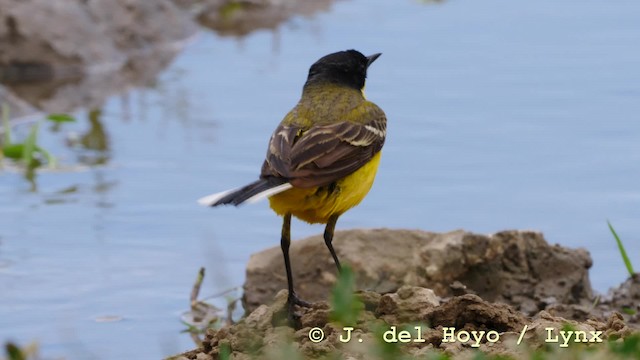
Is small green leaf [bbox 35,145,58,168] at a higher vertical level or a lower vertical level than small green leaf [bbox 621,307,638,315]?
lower

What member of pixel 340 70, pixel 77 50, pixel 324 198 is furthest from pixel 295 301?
pixel 77 50

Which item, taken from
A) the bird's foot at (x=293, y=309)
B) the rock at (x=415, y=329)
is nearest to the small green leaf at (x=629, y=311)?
the rock at (x=415, y=329)

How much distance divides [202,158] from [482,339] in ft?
14.3

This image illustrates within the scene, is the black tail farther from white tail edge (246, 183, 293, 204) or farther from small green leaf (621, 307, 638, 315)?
small green leaf (621, 307, 638, 315)

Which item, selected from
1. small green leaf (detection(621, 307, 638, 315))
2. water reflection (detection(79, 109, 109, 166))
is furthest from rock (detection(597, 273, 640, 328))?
water reflection (detection(79, 109, 109, 166))

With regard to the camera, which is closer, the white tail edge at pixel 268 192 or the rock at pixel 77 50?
the white tail edge at pixel 268 192

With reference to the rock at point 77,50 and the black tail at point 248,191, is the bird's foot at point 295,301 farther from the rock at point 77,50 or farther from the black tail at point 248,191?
the rock at point 77,50

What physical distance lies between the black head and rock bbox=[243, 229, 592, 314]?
2.78ft

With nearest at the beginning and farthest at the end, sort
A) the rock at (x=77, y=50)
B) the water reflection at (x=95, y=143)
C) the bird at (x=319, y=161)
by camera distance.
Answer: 1. the bird at (x=319, y=161)
2. the water reflection at (x=95, y=143)
3. the rock at (x=77, y=50)

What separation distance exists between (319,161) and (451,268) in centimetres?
143

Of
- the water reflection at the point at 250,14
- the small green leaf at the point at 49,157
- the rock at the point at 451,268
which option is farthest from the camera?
the water reflection at the point at 250,14

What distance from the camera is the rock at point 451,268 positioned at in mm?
7043

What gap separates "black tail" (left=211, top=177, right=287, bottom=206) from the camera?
5.36 m

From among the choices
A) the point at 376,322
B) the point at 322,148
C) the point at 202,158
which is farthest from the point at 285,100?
the point at 376,322
